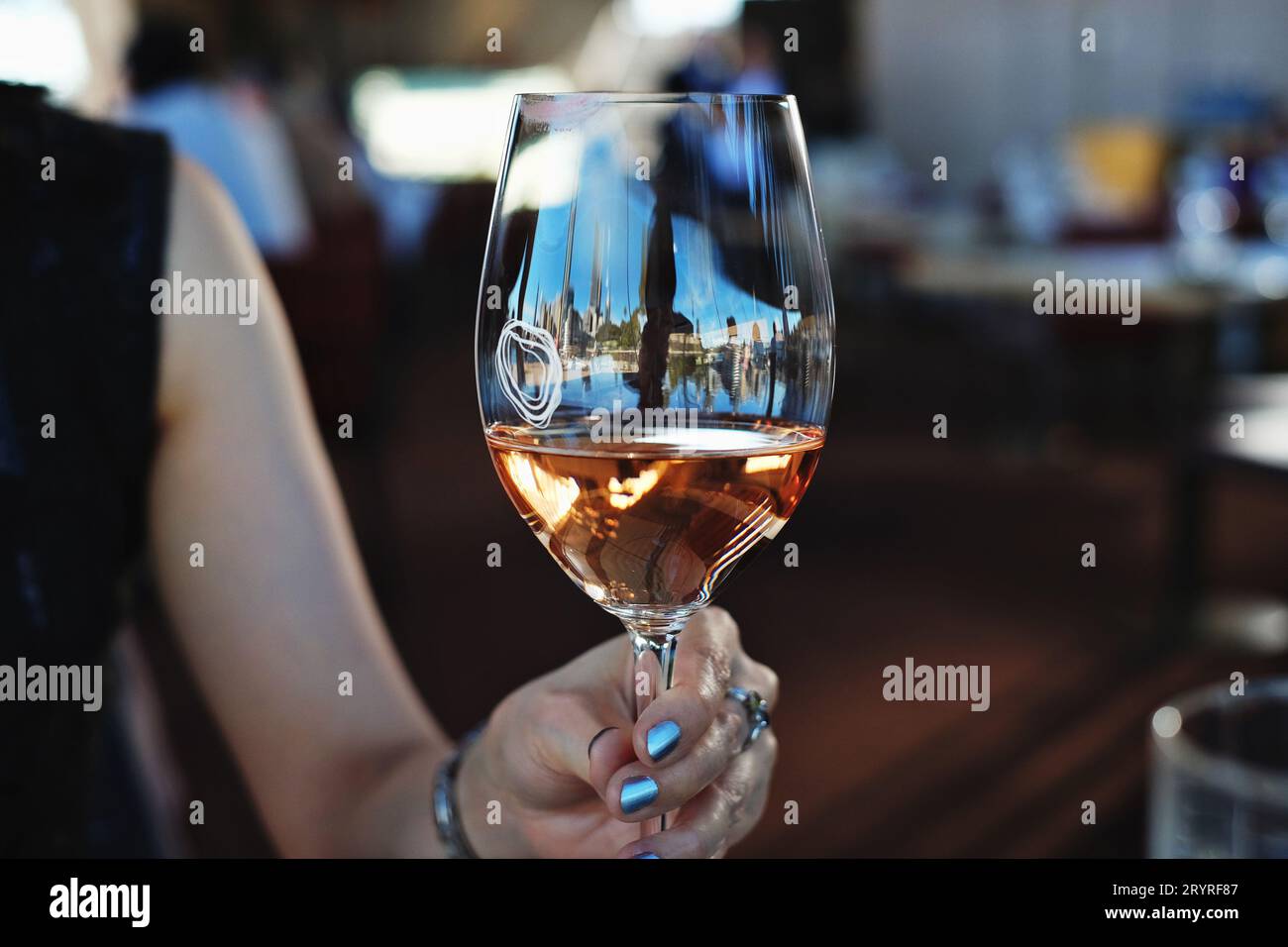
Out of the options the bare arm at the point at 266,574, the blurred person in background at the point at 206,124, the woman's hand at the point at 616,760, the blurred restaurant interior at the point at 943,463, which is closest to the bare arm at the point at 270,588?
the bare arm at the point at 266,574

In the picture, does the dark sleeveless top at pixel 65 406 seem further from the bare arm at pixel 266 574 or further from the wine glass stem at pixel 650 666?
the wine glass stem at pixel 650 666

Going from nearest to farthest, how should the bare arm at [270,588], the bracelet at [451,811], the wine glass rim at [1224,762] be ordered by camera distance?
the bracelet at [451,811] → the bare arm at [270,588] → the wine glass rim at [1224,762]

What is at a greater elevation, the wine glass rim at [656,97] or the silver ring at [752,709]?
the wine glass rim at [656,97]

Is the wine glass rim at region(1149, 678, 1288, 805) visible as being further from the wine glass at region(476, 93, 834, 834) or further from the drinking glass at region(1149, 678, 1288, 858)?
the wine glass at region(476, 93, 834, 834)

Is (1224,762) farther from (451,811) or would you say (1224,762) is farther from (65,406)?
(65,406)

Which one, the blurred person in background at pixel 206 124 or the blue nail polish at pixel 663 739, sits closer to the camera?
the blue nail polish at pixel 663 739
